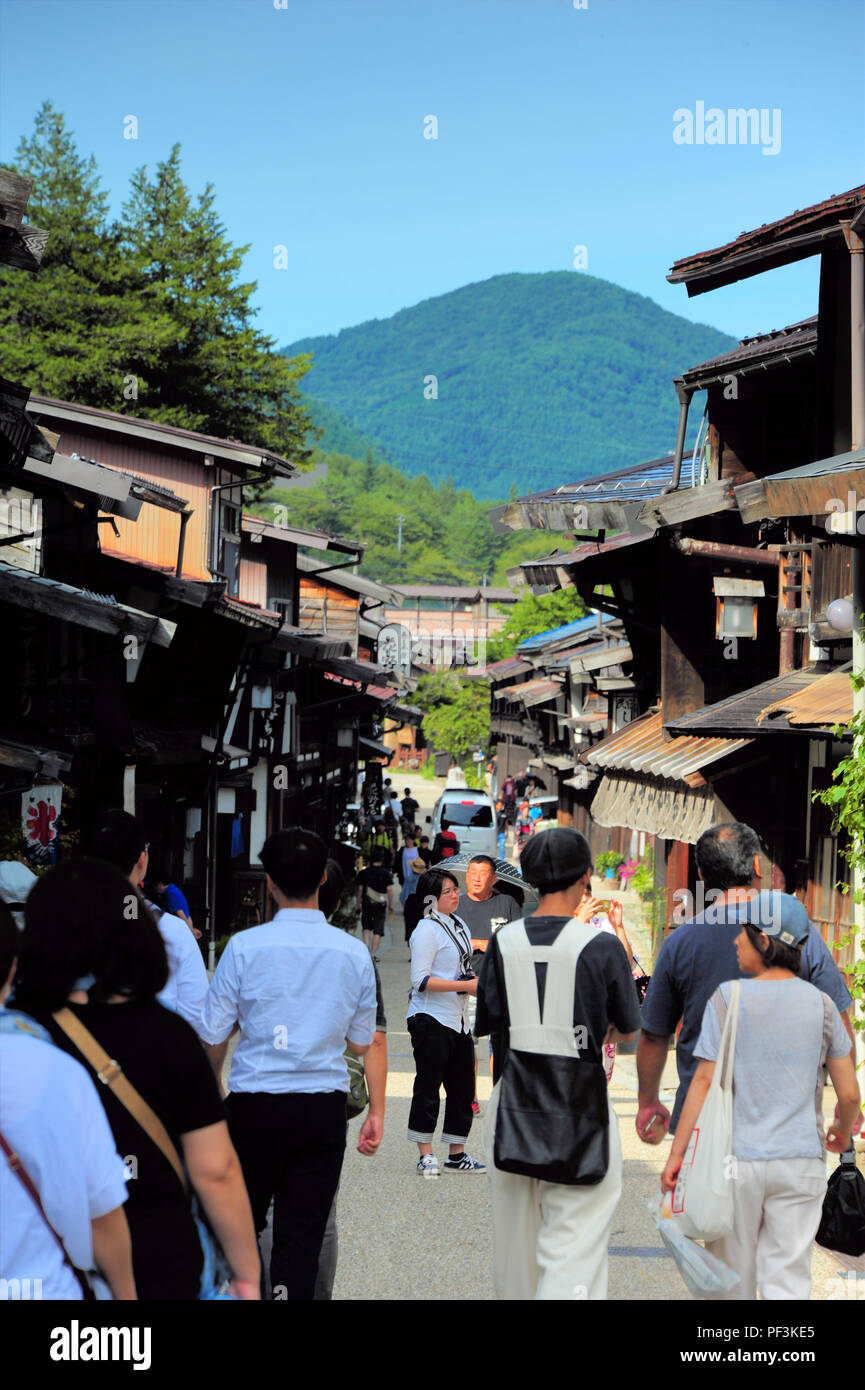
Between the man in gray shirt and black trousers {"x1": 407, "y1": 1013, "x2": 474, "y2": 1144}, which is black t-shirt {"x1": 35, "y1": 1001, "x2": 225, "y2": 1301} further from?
the man in gray shirt

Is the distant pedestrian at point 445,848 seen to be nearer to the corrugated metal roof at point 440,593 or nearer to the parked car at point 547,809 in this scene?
the parked car at point 547,809

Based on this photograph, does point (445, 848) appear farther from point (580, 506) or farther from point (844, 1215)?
point (844, 1215)

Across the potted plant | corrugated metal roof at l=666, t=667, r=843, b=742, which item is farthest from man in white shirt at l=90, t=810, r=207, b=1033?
the potted plant

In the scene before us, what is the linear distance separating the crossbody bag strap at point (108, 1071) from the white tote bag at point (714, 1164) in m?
2.27

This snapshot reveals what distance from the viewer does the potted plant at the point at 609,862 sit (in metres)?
31.6

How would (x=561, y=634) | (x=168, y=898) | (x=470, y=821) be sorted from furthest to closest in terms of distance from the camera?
Answer: (x=561, y=634)
(x=470, y=821)
(x=168, y=898)

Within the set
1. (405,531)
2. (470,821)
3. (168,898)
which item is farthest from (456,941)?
(405,531)

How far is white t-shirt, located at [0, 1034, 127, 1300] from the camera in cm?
303

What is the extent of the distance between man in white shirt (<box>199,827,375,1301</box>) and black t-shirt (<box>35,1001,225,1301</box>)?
136 cm

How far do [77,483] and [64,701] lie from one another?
2.71 metres

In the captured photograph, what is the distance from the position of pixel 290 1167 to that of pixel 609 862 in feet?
90.7

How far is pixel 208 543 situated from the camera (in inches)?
914

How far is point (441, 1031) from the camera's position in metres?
8.94
